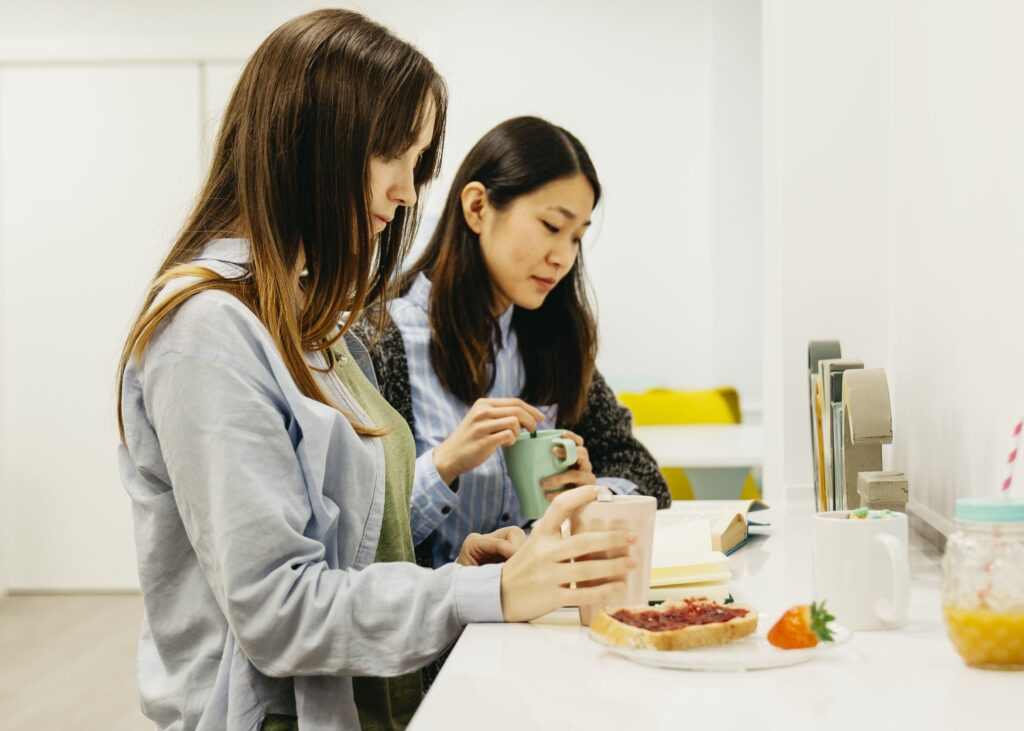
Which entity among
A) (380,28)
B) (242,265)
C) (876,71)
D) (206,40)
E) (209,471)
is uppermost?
(206,40)

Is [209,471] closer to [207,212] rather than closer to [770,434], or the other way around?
[207,212]

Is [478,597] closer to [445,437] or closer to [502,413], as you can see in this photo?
[502,413]

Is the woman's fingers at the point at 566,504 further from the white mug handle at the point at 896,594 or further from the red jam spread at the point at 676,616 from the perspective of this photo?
the white mug handle at the point at 896,594

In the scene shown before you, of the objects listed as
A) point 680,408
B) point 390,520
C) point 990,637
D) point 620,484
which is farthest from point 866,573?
point 680,408

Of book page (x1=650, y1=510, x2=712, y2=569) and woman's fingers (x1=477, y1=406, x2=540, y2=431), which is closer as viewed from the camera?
book page (x1=650, y1=510, x2=712, y2=569)

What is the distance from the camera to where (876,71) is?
6.26ft

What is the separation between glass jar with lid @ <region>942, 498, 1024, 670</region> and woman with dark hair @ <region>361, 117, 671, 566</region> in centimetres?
97

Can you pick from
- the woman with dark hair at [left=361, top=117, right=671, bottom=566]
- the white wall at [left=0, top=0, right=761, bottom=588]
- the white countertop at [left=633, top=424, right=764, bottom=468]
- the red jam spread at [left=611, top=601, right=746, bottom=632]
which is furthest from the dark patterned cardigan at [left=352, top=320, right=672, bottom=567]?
the white wall at [left=0, top=0, right=761, bottom=588]

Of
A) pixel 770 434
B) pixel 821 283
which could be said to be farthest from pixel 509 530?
pixel 770 434

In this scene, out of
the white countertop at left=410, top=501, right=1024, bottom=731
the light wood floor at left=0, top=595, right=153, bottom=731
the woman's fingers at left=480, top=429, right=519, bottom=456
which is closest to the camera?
the white countertop at left=410, top=501, right=1024, bottom=731

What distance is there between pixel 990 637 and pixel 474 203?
130cm

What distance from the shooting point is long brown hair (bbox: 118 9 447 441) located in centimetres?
103

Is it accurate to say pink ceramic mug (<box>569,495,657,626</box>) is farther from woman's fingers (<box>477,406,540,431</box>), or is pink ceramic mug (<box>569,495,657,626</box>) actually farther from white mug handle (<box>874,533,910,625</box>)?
woman's fingers (<box>477,406,540,431</box>)

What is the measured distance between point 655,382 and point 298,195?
427cm
